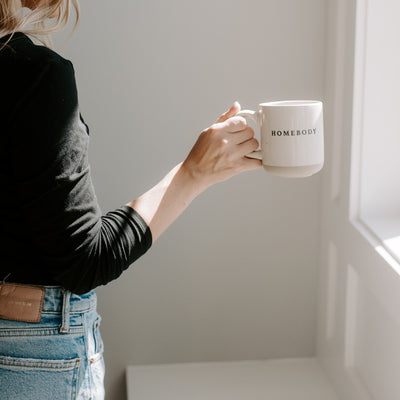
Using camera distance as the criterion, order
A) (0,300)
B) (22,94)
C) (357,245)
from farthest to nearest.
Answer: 1. (357,245)
2. (0,300)
3. (22,94)

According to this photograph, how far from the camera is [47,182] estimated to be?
803 millimetres

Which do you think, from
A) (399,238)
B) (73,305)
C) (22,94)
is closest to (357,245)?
(399,238)

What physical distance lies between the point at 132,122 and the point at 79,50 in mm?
187

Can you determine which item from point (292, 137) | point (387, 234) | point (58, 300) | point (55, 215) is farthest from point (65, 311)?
point (387, 234)

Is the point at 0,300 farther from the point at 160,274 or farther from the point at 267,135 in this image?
the point at 160,274

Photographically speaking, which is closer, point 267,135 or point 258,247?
point 267,135

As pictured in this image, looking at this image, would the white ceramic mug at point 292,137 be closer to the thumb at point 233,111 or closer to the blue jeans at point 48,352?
the thumb at point 233,111

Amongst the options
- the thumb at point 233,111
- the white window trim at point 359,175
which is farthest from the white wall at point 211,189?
the thumb at point 233,111

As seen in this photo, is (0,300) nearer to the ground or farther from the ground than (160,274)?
farther from the ground

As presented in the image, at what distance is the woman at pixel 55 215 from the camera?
790mm

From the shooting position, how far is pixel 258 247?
1621 millimetres

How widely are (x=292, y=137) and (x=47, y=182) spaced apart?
1.09ft

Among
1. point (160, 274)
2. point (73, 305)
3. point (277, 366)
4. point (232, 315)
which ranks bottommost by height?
point (277, 366)

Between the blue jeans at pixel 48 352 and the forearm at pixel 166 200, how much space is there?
0.14m
